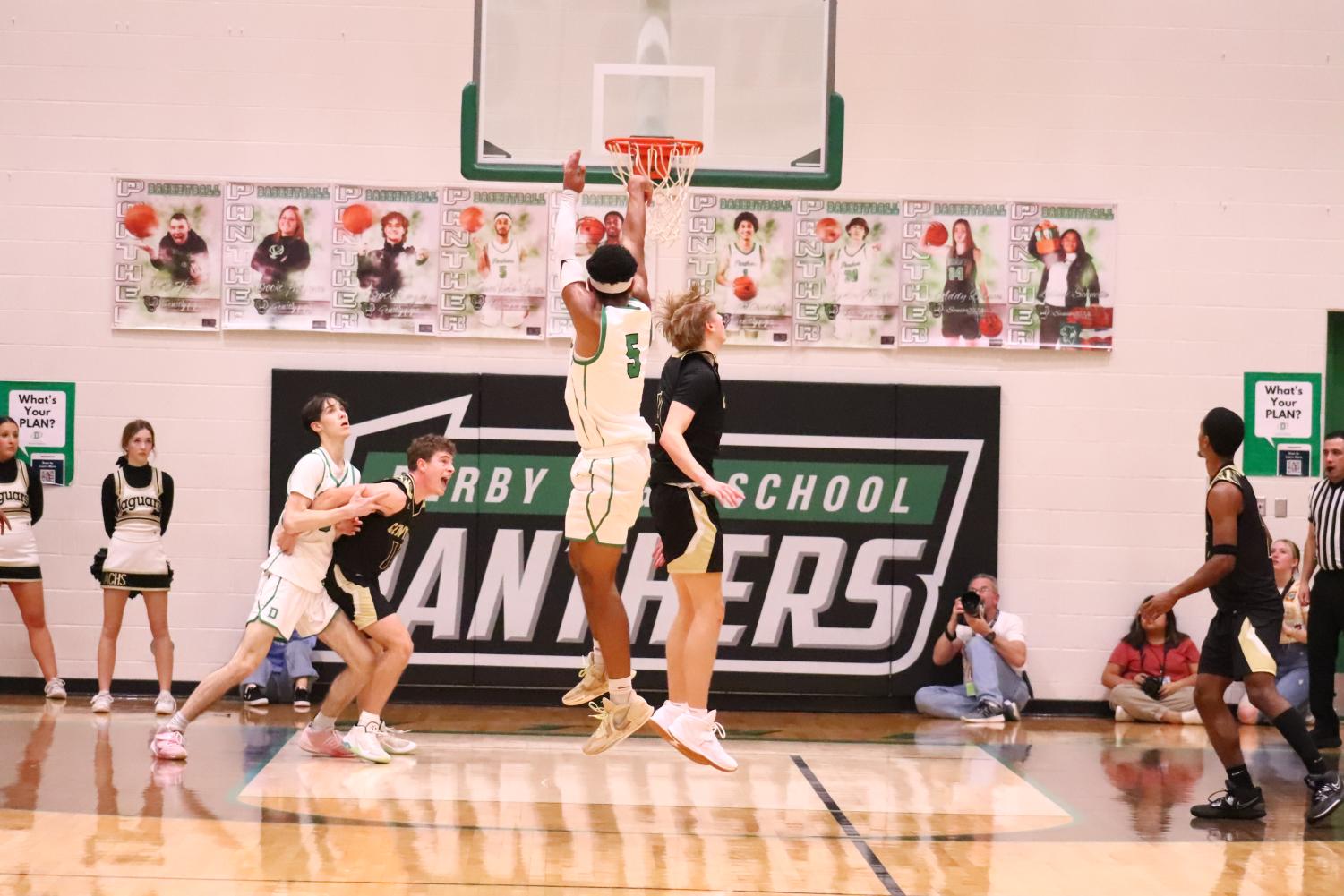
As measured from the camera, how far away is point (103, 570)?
1010 centimetres

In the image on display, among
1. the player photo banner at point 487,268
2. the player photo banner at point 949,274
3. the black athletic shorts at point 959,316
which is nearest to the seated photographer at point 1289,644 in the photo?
the player photo banner at point 949,274

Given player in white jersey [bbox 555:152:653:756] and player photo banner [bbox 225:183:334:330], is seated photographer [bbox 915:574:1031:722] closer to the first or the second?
player in white jersey [bbox 555:152:653:756]

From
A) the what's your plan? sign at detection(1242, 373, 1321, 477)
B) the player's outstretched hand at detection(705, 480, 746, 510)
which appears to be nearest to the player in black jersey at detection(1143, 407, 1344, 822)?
the player's outstretched hand at detection(705, 480, 746, 510)

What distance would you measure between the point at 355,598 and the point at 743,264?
4278mm

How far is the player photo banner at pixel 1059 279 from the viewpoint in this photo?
36.6 feet

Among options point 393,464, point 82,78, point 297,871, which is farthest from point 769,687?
point 82,78

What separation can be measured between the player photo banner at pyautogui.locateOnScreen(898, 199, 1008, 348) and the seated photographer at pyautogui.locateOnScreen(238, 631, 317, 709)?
497cm

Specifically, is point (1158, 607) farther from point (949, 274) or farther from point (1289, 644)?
point (949, 274)

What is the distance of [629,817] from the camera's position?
6.99m

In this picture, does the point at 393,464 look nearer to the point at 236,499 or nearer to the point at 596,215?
the point at 236,499

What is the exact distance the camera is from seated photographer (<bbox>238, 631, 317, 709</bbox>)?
34.6 ft

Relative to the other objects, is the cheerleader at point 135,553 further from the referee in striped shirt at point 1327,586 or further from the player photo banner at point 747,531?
the referee in striped shirt at point 1327,586

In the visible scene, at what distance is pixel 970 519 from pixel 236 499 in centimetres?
543

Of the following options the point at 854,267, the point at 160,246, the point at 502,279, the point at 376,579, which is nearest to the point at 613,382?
the point at 376,579
